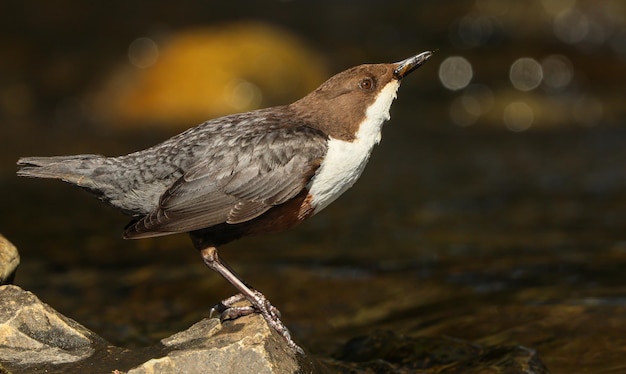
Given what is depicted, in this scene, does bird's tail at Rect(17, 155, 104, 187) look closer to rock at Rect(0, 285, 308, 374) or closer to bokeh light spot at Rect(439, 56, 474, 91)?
rock at Rect(0, 285, 308, 374)

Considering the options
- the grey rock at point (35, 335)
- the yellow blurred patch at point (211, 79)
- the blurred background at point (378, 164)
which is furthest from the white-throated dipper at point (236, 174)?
the yellow blurred patch at point (211, 79)

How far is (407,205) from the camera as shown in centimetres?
811

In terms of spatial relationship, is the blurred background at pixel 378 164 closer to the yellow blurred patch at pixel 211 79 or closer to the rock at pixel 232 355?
the yellow blurred patch at pixel 211 79

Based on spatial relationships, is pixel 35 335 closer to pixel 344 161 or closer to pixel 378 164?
pixel 344 161

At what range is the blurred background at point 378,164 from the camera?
18.2ft

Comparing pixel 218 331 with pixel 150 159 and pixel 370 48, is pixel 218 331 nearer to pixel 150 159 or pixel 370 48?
pixel 150 159

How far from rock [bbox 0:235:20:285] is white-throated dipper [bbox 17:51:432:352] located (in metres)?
0.30

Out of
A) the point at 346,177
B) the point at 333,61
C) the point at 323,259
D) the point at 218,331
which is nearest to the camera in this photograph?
the point at 218,331

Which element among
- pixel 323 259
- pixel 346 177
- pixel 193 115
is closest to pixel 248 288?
pixel 346 177

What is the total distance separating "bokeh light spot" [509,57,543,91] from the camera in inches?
448

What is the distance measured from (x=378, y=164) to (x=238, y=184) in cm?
571

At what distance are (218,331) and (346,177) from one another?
2.75ft

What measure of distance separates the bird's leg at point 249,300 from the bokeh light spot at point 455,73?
7871 mm

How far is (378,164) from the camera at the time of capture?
957cm
